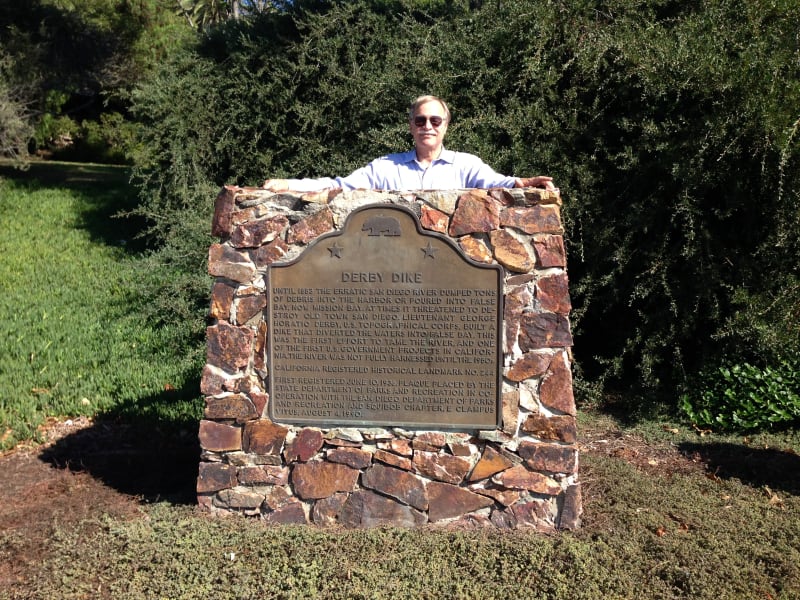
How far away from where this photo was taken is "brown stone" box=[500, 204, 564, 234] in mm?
3516

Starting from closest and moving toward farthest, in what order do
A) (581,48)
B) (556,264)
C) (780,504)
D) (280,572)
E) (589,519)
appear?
(280,572) → (556,264) → (589,519) → (780,504) → (581,48)

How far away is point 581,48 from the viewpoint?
235 inches

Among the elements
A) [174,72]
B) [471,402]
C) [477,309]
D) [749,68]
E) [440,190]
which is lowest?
[471,402]

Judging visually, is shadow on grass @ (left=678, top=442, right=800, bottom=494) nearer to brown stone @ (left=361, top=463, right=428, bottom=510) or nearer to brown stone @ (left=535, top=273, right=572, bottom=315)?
brown stone @ (left=535, top=273, right=572, bottom=315)

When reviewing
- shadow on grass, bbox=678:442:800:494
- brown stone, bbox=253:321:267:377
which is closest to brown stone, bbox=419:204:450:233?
brown stone, bbox=253:321:267:377

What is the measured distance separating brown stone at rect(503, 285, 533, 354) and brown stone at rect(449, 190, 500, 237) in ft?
1.11

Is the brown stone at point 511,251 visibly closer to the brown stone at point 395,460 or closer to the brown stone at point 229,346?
the brown stone at point 395,460

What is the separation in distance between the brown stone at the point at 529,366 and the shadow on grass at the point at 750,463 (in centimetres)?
185

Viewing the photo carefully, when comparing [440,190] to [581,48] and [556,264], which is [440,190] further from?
[581,48]

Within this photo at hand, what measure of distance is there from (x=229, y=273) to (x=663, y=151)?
3.54 m

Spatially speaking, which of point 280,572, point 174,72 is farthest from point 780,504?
point 174,72

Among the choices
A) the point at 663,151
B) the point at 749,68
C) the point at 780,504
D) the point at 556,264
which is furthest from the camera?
the point at 663,151

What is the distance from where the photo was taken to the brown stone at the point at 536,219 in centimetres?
352

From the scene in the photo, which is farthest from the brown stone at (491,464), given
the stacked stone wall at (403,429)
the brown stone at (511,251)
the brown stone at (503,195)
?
the brown stone at (503,195)
